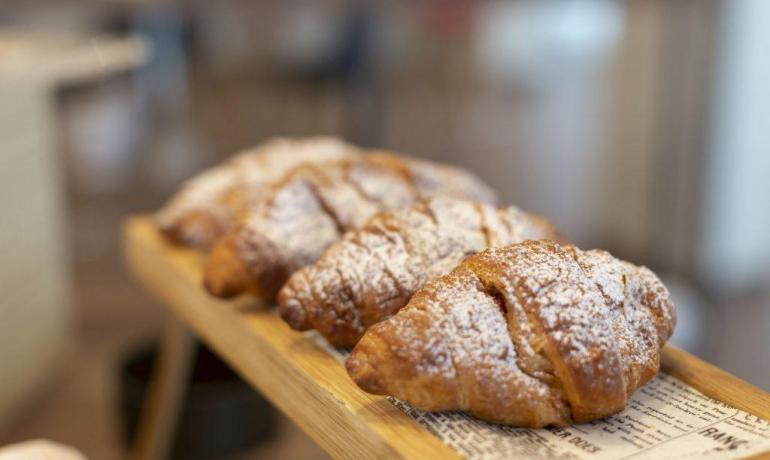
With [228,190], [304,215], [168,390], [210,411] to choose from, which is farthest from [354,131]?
[304,215]

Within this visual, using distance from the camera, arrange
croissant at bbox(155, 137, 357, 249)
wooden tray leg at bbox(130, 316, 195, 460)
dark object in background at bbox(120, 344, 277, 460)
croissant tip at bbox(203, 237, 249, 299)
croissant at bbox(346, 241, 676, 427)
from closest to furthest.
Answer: croissant at bbox(346, 241, 676, 427)
croissant tip at bbox(203, 237, 249, 299)
croissant at bbox(155, 137, 357, 249)
wooden tray leg at bbox(130, 316, 195, 460)
dark object in background at bbox(120, 344, 277, 460)

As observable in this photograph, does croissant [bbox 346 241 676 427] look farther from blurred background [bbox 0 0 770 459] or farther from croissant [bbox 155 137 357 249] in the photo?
blurred background [bbox 0 0 770 459]

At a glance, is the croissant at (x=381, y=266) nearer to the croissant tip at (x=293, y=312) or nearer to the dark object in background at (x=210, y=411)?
the croissant tip at (x=293, y=312)

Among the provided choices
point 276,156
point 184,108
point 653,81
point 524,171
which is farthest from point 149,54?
point 276,156

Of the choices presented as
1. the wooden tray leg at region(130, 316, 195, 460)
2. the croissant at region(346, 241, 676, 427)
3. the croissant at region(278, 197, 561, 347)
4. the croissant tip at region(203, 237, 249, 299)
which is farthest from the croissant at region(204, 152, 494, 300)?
the wooden tray leg at region(130, 316, 195, 460)

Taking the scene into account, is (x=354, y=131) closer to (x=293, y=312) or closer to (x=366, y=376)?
(x=293, y=312)

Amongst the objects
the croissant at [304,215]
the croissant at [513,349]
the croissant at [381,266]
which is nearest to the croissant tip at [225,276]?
the croissant at [304,215]
